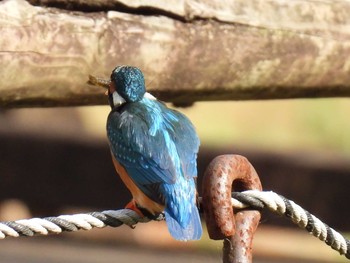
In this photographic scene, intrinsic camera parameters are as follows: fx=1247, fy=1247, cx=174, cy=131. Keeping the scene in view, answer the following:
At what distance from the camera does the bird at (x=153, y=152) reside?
3.92m

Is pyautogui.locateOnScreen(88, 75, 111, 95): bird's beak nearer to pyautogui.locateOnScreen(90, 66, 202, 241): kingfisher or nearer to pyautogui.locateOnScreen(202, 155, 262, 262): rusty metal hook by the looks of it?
pyautogui.locateOnScreen(90, 66, 202, 241): kingfisher

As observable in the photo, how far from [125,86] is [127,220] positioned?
31.6 inches

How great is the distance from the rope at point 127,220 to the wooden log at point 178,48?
74 centimetres

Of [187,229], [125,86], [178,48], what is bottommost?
[187,229]

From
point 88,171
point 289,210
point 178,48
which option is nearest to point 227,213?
point 289,210

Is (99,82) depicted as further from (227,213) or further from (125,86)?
(227,213)

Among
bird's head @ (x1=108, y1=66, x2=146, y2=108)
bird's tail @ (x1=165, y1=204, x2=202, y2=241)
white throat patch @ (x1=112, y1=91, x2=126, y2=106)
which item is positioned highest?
bird's head @ (x1=108, y1=66, x2=146, y2=108)

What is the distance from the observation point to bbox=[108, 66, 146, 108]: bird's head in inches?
168

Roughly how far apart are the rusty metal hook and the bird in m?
0.45

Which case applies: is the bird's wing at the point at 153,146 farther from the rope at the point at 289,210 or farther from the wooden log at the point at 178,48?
the rope at the point at 289,210

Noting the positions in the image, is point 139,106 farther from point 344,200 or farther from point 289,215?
point 344,200

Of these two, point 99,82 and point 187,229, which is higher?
point 99,82

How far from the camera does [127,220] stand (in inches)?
142

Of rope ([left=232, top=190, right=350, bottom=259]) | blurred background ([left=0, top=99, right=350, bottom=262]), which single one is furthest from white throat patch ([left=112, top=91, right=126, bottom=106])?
blurred background ([left=0, top=99, right=350, bottom=262])
